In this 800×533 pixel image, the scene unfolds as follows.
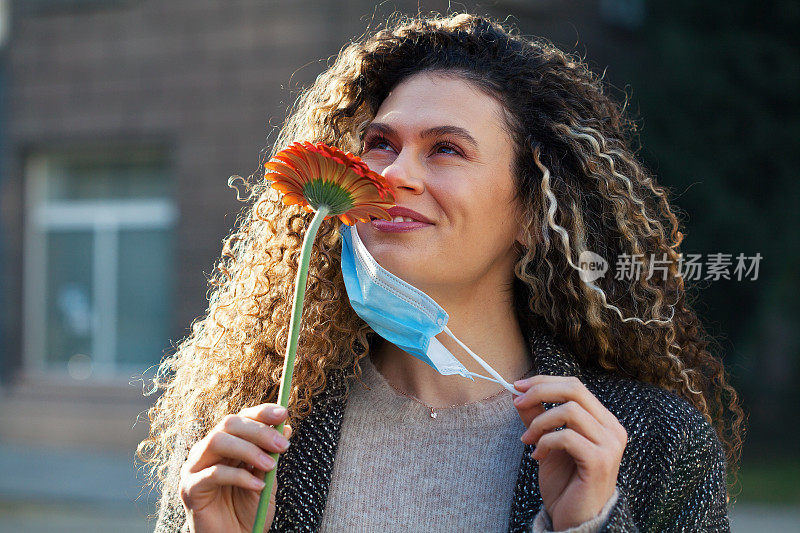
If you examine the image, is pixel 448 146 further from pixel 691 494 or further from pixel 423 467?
pixel 691 494

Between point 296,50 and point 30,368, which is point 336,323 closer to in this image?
point 296,50

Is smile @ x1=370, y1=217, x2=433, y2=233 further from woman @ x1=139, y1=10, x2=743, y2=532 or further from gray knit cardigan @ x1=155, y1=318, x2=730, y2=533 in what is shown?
gray knit cardigan @ x1=155, y1=318, x2=730, y2=533

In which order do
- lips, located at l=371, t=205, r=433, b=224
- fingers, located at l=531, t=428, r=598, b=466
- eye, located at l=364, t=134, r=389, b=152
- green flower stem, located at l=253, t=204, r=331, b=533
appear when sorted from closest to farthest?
green flower stem, located at l=253, t=204, r=331, b=533 → fingers, located at l=531, t=428, r=598, b=466 → lips, located at l=371, t=205, r=433, b=224 → eye, located at l=364, t=134, r=389, b=152

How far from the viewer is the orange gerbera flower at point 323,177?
172 cm

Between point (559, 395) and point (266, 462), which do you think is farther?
point (559, 395)

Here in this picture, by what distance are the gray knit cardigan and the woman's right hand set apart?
13.0 inches

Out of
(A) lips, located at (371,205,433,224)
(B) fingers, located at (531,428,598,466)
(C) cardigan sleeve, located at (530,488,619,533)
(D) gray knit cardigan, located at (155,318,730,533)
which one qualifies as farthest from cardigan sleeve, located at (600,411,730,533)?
(A) lips, located at (371,205,433,224)

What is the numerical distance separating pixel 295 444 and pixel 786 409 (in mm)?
10761

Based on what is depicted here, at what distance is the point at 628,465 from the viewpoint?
2.23 m

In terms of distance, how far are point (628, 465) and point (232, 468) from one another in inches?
36.9

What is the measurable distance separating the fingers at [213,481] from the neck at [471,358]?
75 centimetres

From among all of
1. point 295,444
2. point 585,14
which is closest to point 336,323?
point 295,444

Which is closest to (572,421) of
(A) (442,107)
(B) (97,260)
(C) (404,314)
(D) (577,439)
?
(D) (577,439)

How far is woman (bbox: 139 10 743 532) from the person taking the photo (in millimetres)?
2328
